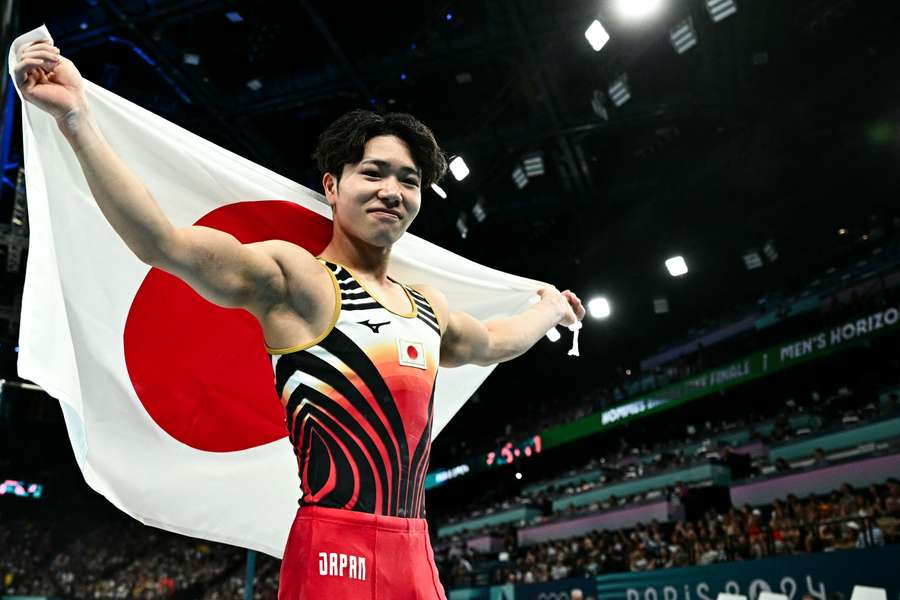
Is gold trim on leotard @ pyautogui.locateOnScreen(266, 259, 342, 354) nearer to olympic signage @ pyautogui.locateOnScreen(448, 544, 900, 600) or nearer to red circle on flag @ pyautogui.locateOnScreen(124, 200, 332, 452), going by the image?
red circle on flag @ pyautogui.locateOnScreen(124, 200, 332, 452)

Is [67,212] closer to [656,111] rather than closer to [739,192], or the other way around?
[656,111]

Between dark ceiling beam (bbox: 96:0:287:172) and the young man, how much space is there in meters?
12.8

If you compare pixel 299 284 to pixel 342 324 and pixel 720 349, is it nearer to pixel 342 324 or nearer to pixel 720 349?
pixel 342 324

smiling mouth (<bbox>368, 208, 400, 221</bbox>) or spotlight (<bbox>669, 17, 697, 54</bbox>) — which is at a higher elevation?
spotlight (<bbox>669, 17, 697, 54</bbox>)

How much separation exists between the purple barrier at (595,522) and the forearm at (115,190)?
1821 cm

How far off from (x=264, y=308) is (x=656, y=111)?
15.1 meters

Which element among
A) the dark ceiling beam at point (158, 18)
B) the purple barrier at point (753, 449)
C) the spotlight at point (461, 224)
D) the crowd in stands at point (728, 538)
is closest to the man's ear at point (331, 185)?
the crowd in stands at point (728, 538)

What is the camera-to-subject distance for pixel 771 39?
49.0 feet

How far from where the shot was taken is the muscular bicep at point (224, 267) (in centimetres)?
197

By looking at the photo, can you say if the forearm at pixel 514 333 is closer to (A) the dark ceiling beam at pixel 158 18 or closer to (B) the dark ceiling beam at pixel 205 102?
(A) the dark ceiling beam at pixel 158 18

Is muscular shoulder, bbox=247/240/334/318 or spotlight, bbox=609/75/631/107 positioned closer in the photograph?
muscular shoulder, bbox=247/240/334/318

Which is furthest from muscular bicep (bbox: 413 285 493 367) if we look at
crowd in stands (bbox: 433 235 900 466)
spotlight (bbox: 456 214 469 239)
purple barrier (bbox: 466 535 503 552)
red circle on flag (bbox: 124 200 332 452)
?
purple barrier (bbox: 466 535 503 552)

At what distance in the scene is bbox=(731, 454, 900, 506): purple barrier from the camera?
46.6ft

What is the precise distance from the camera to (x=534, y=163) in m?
17.4
